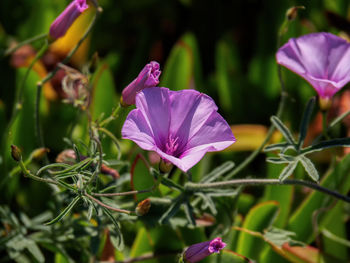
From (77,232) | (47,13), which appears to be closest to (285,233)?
(77,232)

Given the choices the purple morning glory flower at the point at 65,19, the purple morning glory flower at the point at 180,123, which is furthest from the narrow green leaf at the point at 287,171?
the purple morning glory flower at the point at 65,19

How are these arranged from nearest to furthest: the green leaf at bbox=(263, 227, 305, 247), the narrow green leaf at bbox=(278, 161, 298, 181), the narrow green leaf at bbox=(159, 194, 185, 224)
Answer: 1. the narrow green leaf at bbox=(278, 161, 298, 181)
2. the narrow green leaf at bbox=(159, 194, 185, 224)
3. the green leaf at bbox=(263, 227, 305, 247)

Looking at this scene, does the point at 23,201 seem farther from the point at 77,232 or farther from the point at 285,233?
the point at 285,233

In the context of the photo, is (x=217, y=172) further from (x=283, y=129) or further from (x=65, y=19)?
(x=65, y=19)

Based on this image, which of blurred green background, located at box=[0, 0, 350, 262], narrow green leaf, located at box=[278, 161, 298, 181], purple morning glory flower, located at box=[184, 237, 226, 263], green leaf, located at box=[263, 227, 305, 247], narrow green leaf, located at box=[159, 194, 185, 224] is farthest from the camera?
blurred green background, located at box=[0, 0, 350, 262]

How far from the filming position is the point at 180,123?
0.95 metres

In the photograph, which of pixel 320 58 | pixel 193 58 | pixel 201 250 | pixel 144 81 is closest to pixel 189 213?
pixel 201 250

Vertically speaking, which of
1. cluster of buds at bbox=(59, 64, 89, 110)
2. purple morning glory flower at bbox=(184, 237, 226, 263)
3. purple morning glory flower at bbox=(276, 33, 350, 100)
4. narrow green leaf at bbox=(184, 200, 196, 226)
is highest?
cluster of buds at bbox=(59, 64, 89, 110)

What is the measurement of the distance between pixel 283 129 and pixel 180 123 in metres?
0.26

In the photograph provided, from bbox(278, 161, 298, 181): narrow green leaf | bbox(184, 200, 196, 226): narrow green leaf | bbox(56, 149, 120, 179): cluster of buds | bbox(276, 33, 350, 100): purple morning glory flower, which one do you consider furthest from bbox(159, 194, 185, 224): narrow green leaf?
bbox(276, 33, 350, 100): purple morning glory flower

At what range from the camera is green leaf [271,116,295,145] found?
1056 millimetres

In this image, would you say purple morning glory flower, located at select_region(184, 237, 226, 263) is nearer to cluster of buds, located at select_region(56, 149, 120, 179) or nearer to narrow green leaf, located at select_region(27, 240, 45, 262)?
cluster of buds, located at select_region(56, 149, 120, 179)

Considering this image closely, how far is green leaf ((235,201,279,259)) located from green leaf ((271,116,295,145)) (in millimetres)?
250

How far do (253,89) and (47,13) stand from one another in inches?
30.6
